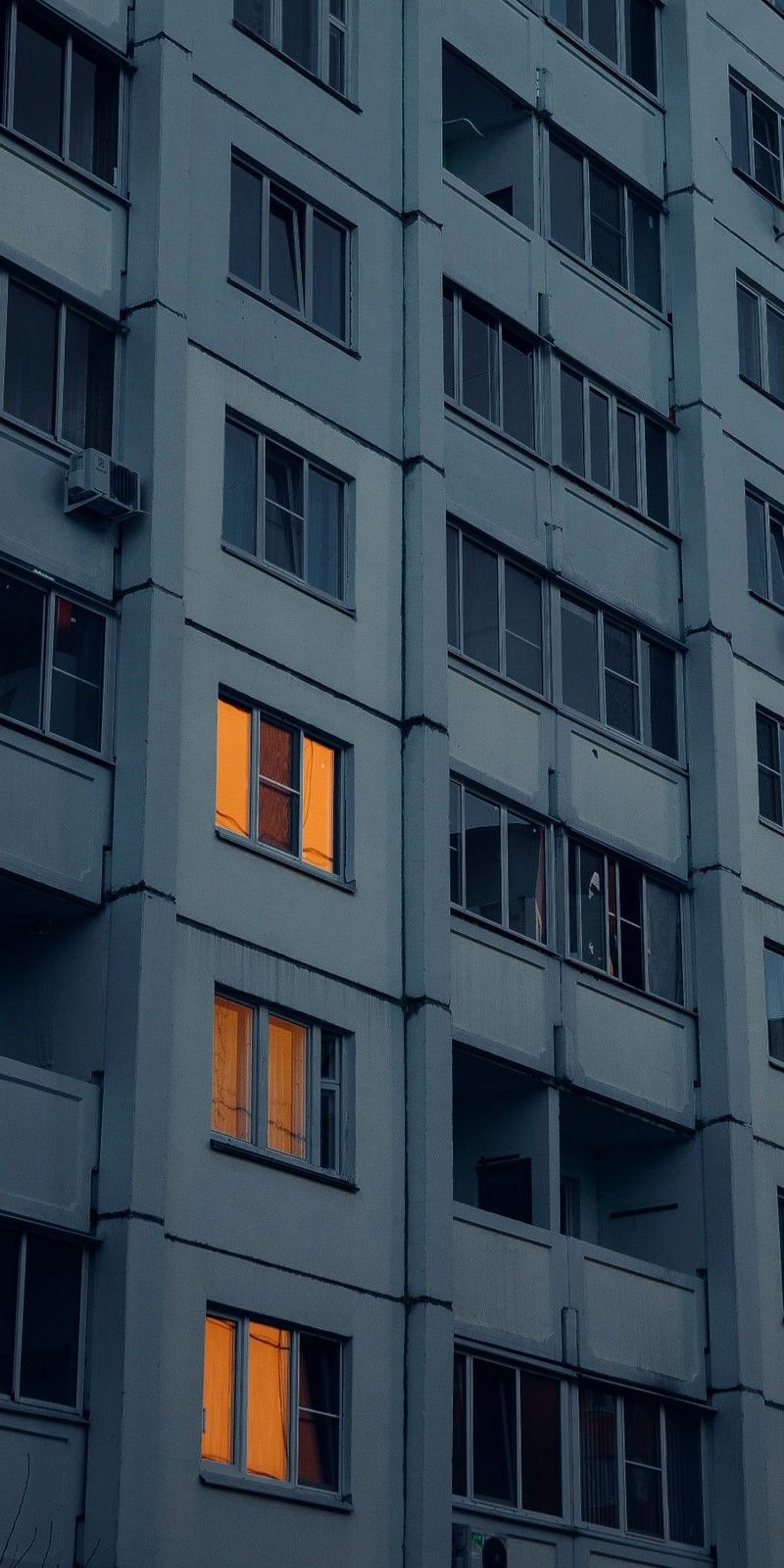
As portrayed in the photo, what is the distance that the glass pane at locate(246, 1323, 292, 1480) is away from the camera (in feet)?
87.9

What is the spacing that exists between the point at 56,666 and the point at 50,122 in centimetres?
657

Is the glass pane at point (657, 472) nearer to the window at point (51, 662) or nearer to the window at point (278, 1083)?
the window at point (278, 1083)

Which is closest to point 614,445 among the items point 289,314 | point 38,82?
point 289,314

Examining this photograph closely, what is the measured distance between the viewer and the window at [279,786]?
28.9m

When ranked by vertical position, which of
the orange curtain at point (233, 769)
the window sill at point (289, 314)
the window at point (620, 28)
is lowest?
the orange curtain at point (233, 769)

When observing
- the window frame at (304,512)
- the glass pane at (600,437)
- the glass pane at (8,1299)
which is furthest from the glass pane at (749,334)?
the glass pane at (8,1299)

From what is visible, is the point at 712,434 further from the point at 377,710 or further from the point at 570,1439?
the point at 570,1439

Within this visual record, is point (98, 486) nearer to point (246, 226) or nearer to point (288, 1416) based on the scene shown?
point (246, 226)

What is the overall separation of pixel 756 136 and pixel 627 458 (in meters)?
7.99

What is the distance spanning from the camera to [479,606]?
111 feet

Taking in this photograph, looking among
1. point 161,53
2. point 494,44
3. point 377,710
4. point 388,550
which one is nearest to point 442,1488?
point 377,710

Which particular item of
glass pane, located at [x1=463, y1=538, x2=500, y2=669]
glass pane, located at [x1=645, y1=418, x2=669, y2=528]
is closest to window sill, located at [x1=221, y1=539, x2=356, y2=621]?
glass pane, located at [x1=463, y1=538, x2=500, y2=669]

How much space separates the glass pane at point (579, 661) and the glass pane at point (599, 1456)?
9197 millimetres

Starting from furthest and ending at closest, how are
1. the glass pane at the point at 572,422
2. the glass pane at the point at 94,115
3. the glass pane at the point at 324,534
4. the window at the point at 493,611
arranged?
the glass pane at the point at 572,422 → the window at the point at 493,611 → the glass pane at the point at 324,534 → the glass pane at the point at 94,115
